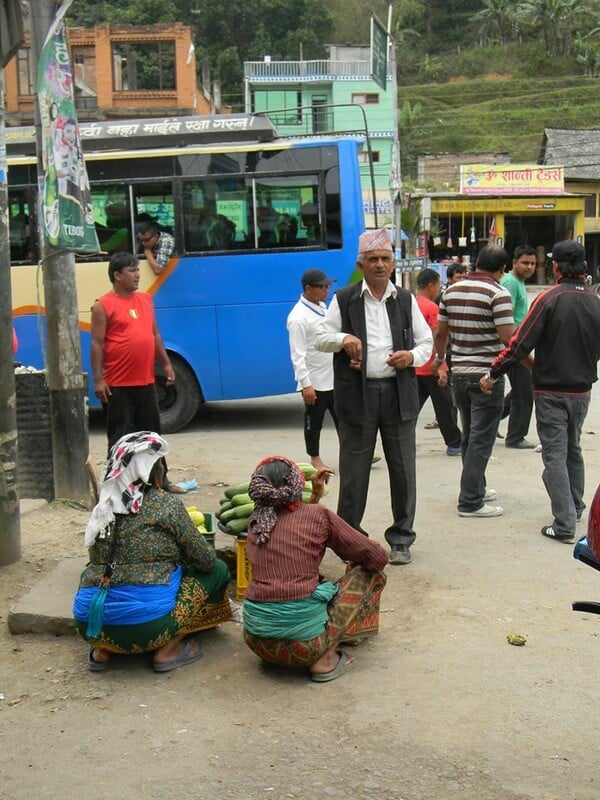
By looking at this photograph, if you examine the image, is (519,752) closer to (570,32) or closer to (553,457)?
(553,457)

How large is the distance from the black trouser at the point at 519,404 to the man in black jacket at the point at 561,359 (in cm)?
Result: 320

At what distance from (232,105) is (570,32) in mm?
41201

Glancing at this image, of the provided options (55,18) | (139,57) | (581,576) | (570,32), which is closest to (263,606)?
(581,576)

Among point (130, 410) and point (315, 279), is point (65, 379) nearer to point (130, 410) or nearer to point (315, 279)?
point (130, 410)

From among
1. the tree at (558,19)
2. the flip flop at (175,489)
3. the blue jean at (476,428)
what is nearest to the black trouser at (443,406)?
the blue jean at (476,428)

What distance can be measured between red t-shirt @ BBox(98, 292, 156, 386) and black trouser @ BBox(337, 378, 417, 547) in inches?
82.6

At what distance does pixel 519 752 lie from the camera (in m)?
3.59

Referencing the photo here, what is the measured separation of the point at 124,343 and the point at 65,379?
53 centimetres

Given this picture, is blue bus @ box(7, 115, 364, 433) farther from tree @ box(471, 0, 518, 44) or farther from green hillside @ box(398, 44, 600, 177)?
tree @ box(471, 0, 518, 44)

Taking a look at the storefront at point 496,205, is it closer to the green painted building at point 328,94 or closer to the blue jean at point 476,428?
the green painted building at point 328,94

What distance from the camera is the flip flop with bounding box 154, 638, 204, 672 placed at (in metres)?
4.45

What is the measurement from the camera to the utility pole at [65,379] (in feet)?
22.7

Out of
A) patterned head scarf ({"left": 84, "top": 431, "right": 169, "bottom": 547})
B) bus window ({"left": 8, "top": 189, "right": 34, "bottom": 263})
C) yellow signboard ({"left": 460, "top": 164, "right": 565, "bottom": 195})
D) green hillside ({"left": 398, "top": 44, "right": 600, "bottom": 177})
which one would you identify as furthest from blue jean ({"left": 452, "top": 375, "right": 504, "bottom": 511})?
green hillside ({"left": 398, "top": 44, "right": 600, "bottom": 177})

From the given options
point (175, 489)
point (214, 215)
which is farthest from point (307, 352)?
point (214, 215)
